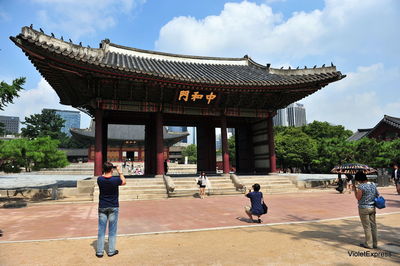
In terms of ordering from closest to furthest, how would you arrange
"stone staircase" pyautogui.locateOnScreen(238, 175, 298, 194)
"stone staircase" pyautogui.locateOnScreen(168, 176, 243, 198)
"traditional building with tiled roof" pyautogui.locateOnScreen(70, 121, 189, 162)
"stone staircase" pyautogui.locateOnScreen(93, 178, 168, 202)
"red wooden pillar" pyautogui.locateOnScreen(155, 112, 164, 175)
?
"stone staircase" pyautogui.locateOnScreen(93, 178, 168, 202), "stone staircase" pyautogui.locateOnScreen(168, 176, 243, 198), "stone staircase" pyautogui.locateOnScreen(238, 175, 298, 194), "red wooden pillar" pyautogui.locateOnScreen(155, 112, 164, 175), "traditional building with tiled roof" pyautogui.locateOnScreen(70, 121, 189, 162)

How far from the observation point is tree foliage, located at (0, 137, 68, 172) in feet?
37.9

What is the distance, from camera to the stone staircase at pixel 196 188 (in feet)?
48.3

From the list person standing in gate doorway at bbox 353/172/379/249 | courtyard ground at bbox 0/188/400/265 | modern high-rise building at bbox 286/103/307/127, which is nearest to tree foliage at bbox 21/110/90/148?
courtyard ground at bbox 0/188/400/265

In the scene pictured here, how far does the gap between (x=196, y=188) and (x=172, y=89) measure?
6435 mm

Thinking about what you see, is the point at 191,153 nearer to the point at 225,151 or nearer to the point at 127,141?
the point at 127,141

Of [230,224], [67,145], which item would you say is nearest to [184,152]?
[67,145]

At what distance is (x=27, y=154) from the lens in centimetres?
1198

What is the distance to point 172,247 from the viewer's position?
5.27 meters

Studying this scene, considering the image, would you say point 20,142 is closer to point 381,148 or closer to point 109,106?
point 109,106

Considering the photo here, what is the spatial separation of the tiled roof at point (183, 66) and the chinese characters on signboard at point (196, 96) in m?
1.08

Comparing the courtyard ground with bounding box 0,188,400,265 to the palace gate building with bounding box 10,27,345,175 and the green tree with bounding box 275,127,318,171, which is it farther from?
the green tree with bounding box 275,127,318,171

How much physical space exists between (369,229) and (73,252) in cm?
573

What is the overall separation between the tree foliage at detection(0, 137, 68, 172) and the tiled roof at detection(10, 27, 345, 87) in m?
4.42

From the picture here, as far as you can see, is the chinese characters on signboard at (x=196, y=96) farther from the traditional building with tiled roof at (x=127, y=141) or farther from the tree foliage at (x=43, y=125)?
the tree foliage at (x=43, y=125)
